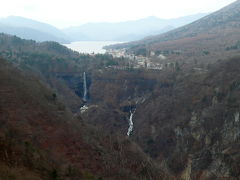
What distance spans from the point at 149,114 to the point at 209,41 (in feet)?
259

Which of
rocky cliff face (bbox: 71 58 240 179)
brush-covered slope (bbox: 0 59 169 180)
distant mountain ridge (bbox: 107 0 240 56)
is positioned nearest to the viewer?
brush-covered slope (bbox: 0 59 169 180)

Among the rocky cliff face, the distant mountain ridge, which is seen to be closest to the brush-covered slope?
the rocky cliff face

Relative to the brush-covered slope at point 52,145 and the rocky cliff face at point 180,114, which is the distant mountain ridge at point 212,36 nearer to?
the rocky cliff face at point 180,114

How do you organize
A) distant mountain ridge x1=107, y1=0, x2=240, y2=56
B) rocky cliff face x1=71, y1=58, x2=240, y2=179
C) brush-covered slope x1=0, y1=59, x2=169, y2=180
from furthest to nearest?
distant mountain ridge x1=107, y1=0, x2=240, y2=56, rocky cliff face x1=71, y1=58, x2=240, y2=179, brush-covered slope x1=0, y1=59, x2=169, y2=180

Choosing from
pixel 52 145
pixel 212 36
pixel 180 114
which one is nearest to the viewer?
pixel 52 145

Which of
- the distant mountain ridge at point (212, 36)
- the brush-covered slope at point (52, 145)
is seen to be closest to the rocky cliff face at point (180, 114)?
the brush-covered slope at point (52, 145)

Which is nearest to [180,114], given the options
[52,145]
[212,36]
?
[52,145]

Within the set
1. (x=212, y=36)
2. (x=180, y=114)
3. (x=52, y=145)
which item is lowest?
(x=180, y=114)

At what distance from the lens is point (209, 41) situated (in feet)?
429

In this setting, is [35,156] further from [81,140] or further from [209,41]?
[209,41]

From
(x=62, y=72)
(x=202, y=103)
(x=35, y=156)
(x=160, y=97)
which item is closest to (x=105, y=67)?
(x=62, y=72)

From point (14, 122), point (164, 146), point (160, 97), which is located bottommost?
point (164, 146)

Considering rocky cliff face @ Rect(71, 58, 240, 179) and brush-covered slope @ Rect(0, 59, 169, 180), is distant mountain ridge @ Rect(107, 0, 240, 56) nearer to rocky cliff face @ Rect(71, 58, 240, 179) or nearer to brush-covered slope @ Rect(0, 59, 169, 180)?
rocky cliff face @ Rect(71, 58, 240, 179)

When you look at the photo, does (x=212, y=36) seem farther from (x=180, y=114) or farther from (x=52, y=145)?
(x=52, y=145)
